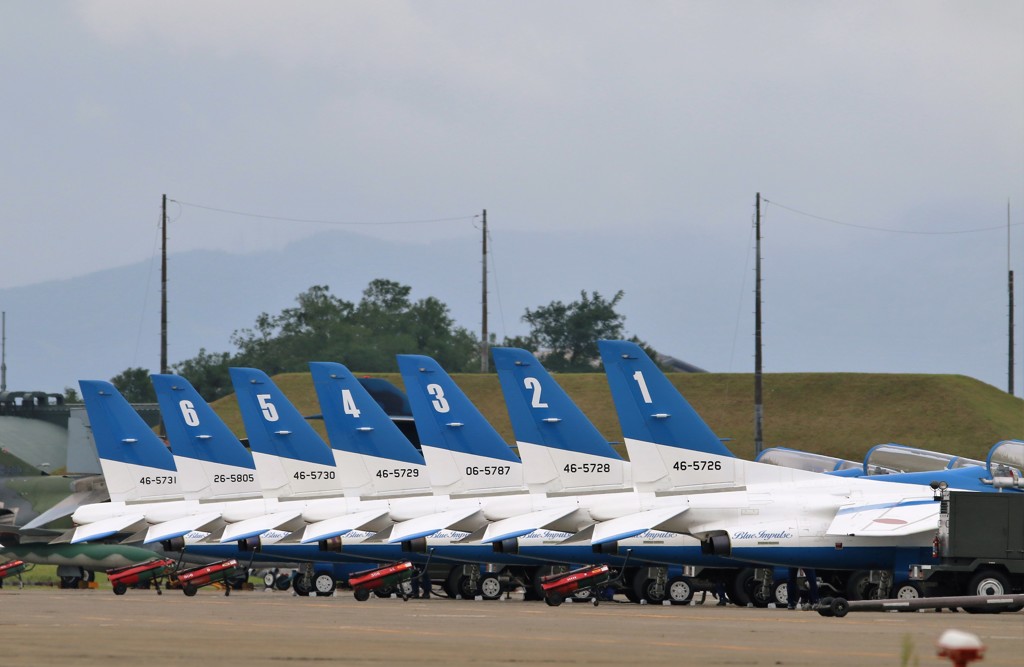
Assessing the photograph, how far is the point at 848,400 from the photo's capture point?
65.4 metres

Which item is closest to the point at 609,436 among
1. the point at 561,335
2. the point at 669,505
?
the point at 669,505

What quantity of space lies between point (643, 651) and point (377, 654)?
2553 mm

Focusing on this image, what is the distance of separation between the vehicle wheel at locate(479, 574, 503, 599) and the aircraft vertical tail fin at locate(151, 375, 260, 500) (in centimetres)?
704

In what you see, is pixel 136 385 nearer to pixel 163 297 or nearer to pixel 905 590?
pixel 163 297

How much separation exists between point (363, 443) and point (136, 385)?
271 ft

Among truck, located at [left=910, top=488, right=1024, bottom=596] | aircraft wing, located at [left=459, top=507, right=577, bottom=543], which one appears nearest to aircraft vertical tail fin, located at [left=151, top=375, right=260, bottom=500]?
aircraft wing, located at [left=459, top=507, right=577, bottom=543]

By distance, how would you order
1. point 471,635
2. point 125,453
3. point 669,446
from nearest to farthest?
point 471,635
point 669,446
point 125,453

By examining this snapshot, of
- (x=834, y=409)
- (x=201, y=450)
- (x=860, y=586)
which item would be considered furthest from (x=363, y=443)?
(x=834, y=409)

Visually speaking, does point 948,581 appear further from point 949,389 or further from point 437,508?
point 949,389

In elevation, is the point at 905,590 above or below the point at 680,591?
above

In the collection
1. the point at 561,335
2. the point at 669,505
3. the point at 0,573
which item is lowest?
the point at 0,573

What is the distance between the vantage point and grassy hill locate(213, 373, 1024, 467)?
6103 cm

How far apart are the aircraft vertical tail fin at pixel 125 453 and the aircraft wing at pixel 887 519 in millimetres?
16790

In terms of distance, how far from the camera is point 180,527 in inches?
1323
